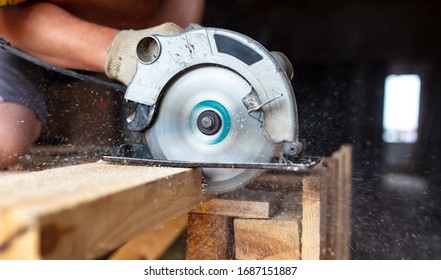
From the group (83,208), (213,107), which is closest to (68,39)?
(213,107)

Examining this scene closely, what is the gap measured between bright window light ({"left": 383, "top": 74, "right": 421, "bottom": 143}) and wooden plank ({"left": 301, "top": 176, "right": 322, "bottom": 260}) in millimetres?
4360

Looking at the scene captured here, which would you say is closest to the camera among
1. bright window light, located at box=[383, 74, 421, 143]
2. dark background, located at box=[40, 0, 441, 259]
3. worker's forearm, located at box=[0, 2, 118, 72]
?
worker's forearm, located at box=[0, 2, 118, 72]

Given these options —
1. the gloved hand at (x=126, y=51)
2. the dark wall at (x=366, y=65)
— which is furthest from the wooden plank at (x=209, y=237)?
the dark wall at (x=366, y=65)

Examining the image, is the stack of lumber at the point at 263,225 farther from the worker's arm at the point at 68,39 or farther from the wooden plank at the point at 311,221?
the worker's arm at the point at 68,39

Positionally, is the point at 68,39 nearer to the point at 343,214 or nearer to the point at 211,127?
the point at 211,127

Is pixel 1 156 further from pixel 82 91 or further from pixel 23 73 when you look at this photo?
pixel 82 91

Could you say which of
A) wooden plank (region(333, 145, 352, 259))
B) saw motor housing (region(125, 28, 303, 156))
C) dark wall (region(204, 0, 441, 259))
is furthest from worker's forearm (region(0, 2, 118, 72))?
dark wall (region(204, 0, 441, 259))

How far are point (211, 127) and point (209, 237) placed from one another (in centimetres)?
32

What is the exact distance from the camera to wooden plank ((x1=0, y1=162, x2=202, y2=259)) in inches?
22.4

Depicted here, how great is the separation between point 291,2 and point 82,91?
10.3 ft

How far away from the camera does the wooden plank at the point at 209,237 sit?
51.6 inches

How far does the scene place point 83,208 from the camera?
24.6 inches

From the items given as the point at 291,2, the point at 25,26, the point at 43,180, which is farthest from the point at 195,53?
the point at 291,2

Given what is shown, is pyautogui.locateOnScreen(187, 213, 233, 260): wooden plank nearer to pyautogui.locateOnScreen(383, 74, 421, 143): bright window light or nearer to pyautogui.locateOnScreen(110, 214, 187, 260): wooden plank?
pyautogui.locateOnScreen(110, 214, 187, 260): wooden plank
